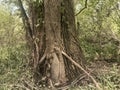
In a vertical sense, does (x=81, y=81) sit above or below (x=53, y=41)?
below

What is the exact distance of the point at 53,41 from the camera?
6387 millimetres

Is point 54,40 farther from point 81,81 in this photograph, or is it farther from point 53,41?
point 81,81

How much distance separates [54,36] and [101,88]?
5.23ft

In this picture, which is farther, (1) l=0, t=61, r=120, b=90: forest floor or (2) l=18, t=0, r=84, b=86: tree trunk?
(2) l=18, t=0, r=84, b=86: tree trunk

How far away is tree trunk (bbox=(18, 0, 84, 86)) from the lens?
636 centimetres

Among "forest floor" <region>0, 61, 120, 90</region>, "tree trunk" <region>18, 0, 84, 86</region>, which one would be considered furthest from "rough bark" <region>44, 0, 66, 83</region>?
"forest floor" <region>0, 61, 120, 90</region>

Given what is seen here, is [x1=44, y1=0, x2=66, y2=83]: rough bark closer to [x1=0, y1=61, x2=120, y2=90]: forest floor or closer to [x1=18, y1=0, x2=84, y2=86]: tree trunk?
[x1=18, y1=0, x2=84, y2=86]: tree trunk

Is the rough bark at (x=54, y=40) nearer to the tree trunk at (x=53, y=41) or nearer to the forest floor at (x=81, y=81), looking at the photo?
the tree trunk at (x=53, y=41)

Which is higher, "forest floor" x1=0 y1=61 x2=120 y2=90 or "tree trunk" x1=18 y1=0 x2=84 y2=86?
"tree trunk" x1=18 y1=0 x2=84 y2=86

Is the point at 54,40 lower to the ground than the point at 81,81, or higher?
higher

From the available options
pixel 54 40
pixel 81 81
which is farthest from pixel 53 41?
pixel 81 81

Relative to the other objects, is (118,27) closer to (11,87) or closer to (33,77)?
(33,77)

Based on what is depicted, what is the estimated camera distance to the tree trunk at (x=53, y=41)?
6359 millimetres

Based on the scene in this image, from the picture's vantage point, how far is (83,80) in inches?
252
